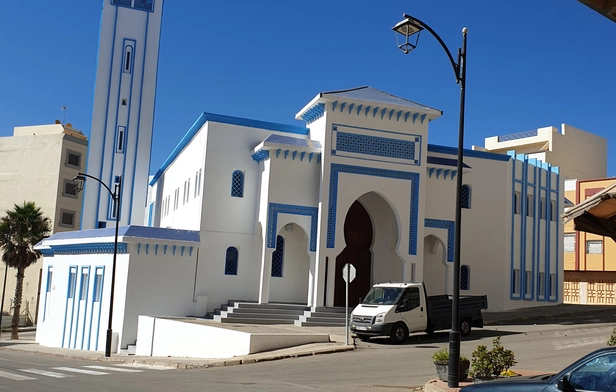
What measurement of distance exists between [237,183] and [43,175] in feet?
112

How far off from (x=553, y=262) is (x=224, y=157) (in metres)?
17.9

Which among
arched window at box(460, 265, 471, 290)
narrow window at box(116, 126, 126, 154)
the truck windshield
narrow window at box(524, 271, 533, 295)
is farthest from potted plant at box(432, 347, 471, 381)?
narrow window at box(116, 126, 126, 154)

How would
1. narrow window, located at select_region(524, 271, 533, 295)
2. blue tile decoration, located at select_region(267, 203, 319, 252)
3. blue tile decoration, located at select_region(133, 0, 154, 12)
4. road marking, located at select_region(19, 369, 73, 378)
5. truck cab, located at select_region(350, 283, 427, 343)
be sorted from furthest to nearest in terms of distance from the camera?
blue tile decoration, located at select_region(133, 0, 154, 12) < narrow window, located at select_region(524, 271, 533, 295) < blue tile decoration, located at select_region(267, 203, 319, 252) < truck cab, located at select_region(350, 283, 427, 343) < road marking, located at select_region(19, 369, 73, 378)

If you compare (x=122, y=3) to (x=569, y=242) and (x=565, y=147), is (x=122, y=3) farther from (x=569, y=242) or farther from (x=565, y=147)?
(x=565, y=147)

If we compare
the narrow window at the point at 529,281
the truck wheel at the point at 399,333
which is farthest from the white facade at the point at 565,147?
the truck wheel at the point at 399,333

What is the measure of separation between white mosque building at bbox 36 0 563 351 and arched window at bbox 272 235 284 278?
0.04m

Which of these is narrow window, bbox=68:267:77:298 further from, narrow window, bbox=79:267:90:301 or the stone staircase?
the stone staircase

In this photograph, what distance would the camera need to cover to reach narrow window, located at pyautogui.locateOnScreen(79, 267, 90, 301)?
1142 inches

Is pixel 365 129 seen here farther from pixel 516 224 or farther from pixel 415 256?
pixel 516 224

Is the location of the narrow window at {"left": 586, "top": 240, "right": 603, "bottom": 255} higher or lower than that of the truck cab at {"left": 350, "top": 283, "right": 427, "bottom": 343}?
higher

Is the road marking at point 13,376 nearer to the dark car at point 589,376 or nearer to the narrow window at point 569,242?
the dark car at point 589,376

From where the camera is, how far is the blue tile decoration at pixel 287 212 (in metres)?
25.4

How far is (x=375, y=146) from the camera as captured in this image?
87.7ft

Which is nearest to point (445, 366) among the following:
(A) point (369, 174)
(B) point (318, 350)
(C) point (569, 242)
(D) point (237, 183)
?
(B) point (318, 350)
